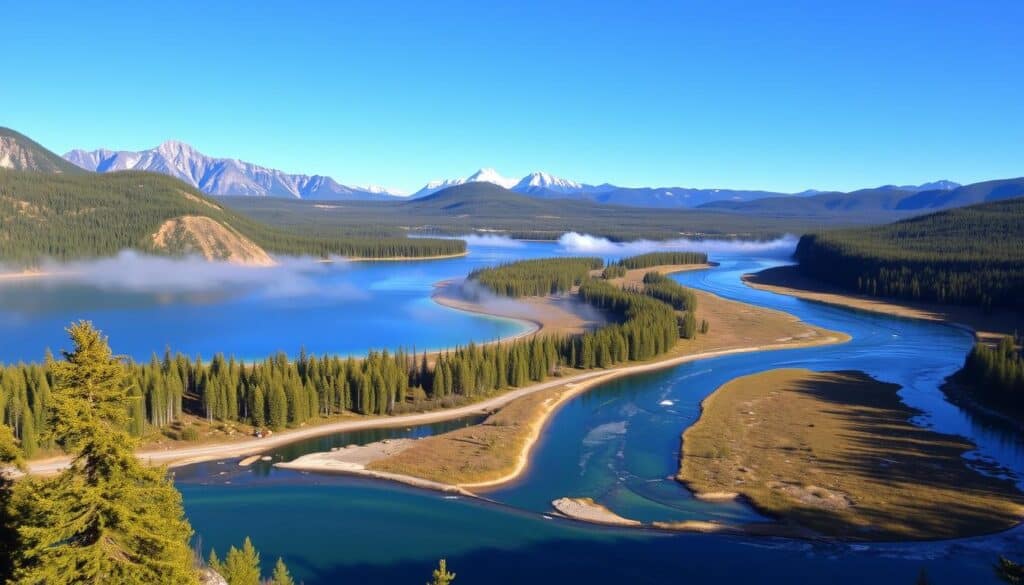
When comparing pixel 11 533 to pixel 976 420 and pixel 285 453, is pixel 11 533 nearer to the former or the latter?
pixel 285 453

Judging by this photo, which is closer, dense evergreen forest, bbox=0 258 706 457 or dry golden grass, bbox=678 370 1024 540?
dry golden grass, bbox=678 370 1024 540

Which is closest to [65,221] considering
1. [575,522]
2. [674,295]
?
[674,295]

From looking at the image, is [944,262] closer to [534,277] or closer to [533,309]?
[534,277]

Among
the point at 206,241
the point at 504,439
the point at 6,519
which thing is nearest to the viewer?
the point at 6,519

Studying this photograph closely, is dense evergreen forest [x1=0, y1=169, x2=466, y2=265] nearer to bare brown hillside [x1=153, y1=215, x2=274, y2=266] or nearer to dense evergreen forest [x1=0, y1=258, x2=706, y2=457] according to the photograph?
bare brown hillside [x1=153, y1=215, x2=274, y2=266]

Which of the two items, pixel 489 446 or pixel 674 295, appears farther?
pixel 674 295

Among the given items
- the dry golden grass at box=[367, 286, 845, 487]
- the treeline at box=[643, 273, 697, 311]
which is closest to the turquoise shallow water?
the dry golden grass at box=[367, 286, 845, 487]

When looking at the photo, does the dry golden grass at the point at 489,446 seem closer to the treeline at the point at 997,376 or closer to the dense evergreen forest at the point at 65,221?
the treeline at the point at 997,376
